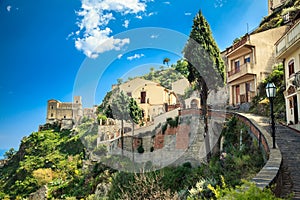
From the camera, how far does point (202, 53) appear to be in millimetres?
13195

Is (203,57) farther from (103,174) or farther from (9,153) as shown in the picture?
(9,153)

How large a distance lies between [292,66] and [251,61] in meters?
8.03

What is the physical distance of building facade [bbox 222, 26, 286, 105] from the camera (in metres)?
19.9

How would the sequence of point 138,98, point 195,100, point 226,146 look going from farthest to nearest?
point 138,98, point 195,100, point 226,146

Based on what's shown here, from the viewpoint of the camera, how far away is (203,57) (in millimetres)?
13195

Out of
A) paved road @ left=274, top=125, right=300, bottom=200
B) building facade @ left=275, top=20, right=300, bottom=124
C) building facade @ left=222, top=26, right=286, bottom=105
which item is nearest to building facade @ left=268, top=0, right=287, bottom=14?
building facade @ left=222, top=26, right=286, bottom=105

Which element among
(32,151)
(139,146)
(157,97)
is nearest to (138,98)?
(157,97)

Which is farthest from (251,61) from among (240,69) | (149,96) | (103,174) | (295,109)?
(149,96)

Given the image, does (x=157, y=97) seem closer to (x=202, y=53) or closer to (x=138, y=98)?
(x=138, y=98)

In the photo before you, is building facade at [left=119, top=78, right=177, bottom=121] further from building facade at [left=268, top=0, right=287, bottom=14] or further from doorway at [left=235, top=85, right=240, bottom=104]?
building facade at [left=268, top=0, right=287, bottom=14]

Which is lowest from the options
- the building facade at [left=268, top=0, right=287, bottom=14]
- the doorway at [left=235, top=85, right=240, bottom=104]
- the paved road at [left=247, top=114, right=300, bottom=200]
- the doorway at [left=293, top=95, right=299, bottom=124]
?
the paved road at [left=247, top=114, right=300, bottom=200]

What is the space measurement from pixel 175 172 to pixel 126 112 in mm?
12067

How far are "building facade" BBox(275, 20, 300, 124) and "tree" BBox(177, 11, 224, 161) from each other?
10.3ft

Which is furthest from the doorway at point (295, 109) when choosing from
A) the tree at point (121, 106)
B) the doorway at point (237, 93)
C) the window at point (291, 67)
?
the tree at point (121, 106)
